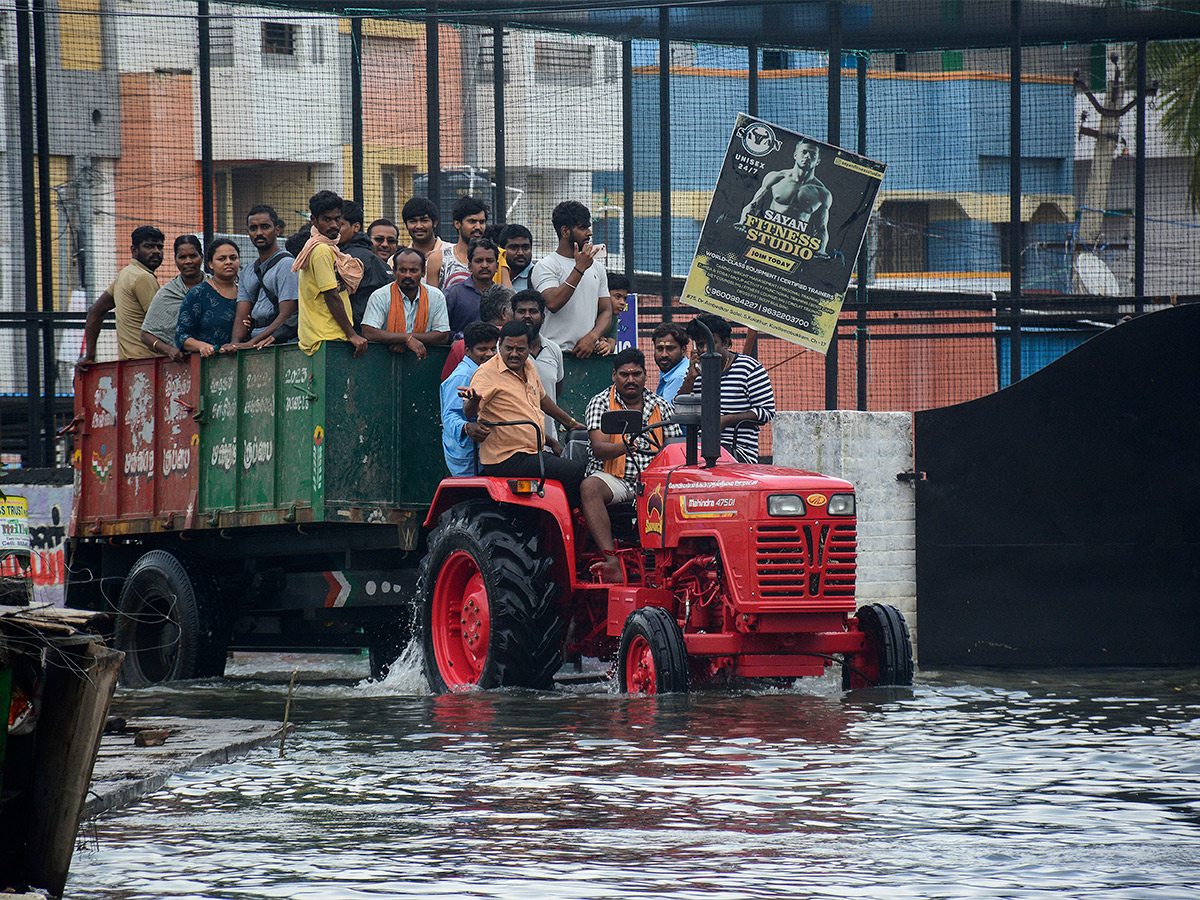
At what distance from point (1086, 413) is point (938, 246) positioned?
47.4ft

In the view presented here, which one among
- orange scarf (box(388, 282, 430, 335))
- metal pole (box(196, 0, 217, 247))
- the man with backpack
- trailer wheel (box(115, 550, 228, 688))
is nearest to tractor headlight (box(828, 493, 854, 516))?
orange scarf (box(388, 282, 430, 335))

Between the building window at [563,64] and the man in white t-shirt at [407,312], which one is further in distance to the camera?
the building window at [563,64]

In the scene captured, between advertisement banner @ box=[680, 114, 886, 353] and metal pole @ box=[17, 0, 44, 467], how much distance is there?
17.7 ft

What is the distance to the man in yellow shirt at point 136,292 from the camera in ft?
43.9

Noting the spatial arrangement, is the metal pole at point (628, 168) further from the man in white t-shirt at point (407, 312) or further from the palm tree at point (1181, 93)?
the palm tree at point (1181, 93)

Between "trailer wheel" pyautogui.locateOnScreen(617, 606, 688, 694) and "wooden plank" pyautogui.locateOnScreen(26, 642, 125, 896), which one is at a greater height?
"wooden plank" pyautogui.locateOnScreen(26, 642, 125, 896)

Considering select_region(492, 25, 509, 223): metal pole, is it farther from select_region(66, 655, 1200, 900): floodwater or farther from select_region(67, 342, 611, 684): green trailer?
select_region(66, 655, 1200, 900): floodwater

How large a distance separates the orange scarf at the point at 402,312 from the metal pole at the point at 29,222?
4.31 m

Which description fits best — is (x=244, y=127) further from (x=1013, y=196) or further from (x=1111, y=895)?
(x=1111, y=895)

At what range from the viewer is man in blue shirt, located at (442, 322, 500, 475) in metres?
11.0

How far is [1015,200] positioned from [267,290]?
19.3 feet

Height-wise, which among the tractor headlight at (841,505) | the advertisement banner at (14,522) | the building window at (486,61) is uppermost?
the building window at (486,61)

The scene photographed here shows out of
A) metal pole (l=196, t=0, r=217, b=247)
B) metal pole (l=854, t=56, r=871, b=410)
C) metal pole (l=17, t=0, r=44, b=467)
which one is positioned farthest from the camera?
metal pole (l=196, t=0, r=217, b=247)

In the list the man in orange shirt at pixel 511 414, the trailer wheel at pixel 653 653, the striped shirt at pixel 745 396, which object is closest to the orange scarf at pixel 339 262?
the man in orange shirt at pixel 511 414
